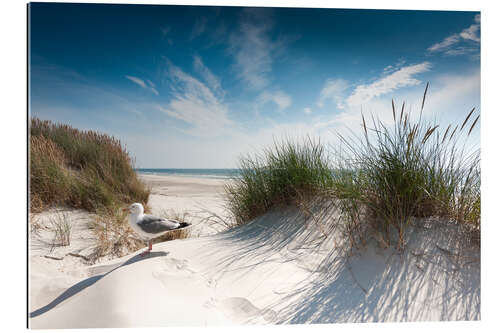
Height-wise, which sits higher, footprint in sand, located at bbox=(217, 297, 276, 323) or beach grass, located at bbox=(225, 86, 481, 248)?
beach grass, located at bbox=(225, 86, 481, 248)

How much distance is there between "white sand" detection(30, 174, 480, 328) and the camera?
1396mm

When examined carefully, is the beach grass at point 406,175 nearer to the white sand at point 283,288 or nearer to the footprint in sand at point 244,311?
the white sand at point 283,288

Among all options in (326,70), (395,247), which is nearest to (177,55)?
(326,70)

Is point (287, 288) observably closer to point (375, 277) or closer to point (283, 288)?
point (283, 288)

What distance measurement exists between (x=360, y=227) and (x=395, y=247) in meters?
0.25

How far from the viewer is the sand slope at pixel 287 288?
1396 millimetres

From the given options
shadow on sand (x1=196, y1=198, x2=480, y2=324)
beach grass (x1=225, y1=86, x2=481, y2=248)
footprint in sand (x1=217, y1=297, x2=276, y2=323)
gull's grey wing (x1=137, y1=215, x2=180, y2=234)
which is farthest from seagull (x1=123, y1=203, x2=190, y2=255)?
beach grass (x1=225, y1=86, x2=481, y2=248)

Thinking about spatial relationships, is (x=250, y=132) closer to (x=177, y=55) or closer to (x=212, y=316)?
(x=177, y=55)

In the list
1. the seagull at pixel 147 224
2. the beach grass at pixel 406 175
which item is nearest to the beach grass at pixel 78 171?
the seagull at pixel 147 224

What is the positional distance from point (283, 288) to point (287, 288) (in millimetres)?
25

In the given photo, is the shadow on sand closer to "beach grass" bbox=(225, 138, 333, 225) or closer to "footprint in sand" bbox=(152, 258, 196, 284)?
"footprint in sand" bbox=(152, 258, 196, 284)

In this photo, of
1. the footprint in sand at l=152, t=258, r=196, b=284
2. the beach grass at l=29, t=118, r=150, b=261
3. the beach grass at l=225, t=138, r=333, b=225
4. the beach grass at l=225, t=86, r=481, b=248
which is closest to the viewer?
the footprint in sand at l=152, t=258, r=196, b=284

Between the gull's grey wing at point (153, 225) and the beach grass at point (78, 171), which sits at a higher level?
the beach grass at point (78, 171)
